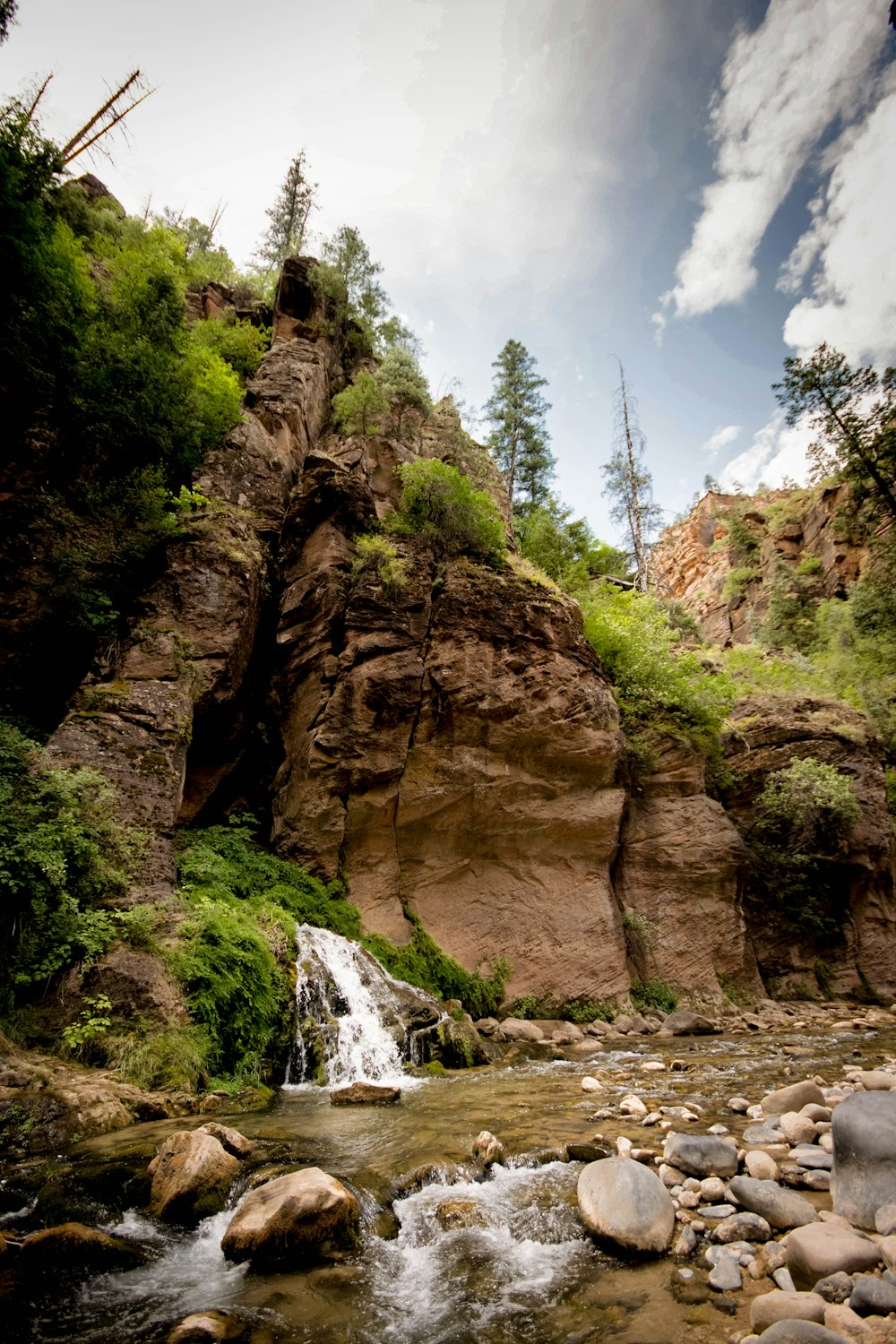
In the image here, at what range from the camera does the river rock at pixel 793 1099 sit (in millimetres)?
5957

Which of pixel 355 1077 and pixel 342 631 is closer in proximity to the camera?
pixel 355 1077

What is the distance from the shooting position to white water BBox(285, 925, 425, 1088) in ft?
29.3

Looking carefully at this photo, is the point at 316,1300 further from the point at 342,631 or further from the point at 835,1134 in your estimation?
the point at 342,631

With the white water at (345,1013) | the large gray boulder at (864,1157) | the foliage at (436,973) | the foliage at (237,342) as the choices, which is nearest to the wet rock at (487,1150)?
the large gray boulder at (864,1157)

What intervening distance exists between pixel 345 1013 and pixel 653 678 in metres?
13.1

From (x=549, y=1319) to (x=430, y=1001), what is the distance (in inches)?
347

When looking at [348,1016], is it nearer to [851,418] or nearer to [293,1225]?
[293,1225]

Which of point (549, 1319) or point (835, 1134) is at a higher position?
point (835, 1134)

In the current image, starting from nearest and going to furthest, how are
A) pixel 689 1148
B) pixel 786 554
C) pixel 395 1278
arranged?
pixel 395 1278 → pixel 689 1148 → pixel 786 554

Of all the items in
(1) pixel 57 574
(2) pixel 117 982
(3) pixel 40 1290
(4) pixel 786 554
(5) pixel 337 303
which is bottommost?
(3) pixel 40 1290

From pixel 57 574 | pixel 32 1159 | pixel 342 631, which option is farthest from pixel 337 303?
pixel 32 1159

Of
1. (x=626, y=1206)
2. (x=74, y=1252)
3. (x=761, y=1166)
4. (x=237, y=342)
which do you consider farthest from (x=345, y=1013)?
(x=237, y=342)

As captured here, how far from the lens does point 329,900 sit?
1332cm

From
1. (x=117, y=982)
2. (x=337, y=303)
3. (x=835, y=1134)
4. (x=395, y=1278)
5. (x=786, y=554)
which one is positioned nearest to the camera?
(x=395, y=1278)
